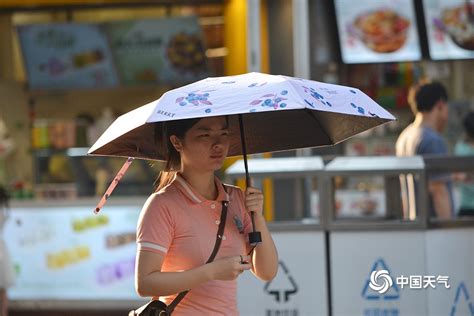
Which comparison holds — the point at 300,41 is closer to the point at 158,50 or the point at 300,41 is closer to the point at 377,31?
the point at 377,31

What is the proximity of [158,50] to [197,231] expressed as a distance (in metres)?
7.26

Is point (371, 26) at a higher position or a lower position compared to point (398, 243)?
higher

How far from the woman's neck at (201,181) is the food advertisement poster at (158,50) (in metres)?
6.87

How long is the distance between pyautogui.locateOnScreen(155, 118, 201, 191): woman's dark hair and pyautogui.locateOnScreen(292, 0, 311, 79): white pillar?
17.0 ft

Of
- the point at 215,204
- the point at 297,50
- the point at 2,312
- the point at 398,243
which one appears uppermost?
the point at 297,50

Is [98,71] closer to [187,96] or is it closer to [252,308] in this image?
[252,308]

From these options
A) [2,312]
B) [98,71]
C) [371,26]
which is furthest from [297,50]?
[2,312]

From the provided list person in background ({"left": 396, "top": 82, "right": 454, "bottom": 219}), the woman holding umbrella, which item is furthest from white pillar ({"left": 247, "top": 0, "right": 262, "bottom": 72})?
the woman holding umbrella

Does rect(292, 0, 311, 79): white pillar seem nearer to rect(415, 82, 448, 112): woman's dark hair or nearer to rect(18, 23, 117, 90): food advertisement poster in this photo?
rect(415, 82, 448, 112): woman's dark hair

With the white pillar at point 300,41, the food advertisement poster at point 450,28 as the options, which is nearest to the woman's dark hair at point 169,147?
the white pillar at point 300,41

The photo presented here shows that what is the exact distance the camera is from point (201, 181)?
13.4 feet

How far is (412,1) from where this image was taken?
33.8ft

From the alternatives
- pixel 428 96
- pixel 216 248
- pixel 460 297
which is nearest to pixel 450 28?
pixel 428 96

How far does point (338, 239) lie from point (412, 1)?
432cm
